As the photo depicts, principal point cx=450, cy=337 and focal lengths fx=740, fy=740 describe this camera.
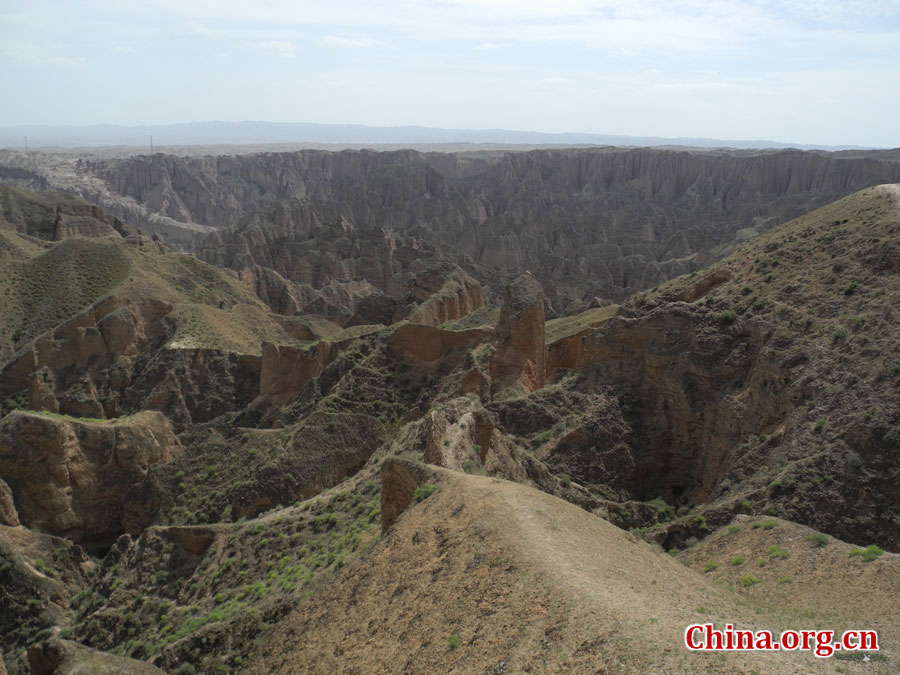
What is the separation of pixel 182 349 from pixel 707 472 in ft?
95.5

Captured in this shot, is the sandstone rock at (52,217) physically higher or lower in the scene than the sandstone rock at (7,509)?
higher

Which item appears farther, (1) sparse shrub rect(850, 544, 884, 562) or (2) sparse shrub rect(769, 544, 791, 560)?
(2) sparse shrub rect(769, 544, 791, 560)

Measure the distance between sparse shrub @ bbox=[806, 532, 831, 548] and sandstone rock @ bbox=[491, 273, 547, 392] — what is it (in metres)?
16.1

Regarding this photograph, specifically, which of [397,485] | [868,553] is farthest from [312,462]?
[868,553]

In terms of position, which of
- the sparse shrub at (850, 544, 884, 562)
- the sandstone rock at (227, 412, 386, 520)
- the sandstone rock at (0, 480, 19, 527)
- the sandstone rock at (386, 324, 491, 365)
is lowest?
the sandstone rock at (0, 480, 19, 527)

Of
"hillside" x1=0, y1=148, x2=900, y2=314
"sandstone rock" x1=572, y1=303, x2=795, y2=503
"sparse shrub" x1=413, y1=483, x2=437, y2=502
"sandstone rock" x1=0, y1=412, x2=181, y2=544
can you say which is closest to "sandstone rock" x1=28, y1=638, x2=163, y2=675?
"sparse shrub" x1=413, y1=483, x2=437, y2=502

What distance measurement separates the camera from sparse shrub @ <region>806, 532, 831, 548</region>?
16.9 m

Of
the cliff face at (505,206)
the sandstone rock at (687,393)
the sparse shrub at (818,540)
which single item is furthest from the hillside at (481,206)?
the sparse shrub at (818,540)

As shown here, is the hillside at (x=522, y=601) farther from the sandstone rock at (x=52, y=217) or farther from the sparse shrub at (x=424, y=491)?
the sandstone rock at (x=52, y=217)

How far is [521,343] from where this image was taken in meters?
33.3

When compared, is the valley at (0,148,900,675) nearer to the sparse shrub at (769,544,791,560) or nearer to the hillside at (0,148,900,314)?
the sparse shrub at (769,544,791,560)

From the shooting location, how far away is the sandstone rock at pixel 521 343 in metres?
32.8

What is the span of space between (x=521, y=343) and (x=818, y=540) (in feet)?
58.0

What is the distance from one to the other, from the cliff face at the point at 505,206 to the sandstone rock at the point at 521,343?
143 feet
